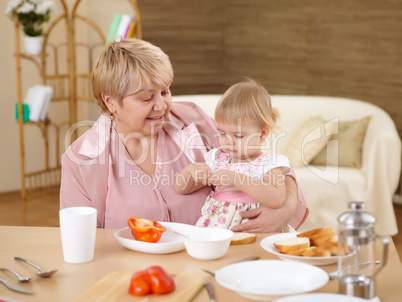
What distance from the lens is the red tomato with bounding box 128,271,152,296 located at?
1275 millimetres

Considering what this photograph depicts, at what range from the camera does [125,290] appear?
130 cm

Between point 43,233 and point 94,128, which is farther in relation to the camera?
point 94,128

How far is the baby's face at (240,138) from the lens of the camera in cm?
195

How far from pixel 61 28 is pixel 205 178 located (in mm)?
4156

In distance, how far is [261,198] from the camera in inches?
74.5

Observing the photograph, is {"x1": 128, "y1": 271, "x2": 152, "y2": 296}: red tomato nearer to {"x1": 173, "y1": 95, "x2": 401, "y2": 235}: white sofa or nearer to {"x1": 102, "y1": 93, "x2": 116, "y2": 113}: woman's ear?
{"x1": 102, "y1": 93, "x2": 116, "y2": 113}: woman's ear

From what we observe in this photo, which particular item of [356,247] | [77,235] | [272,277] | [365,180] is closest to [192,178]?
[77,235]

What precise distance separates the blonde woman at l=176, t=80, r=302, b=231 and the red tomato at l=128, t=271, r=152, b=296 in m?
0.65

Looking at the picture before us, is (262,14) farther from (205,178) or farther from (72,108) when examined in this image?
(205,178)

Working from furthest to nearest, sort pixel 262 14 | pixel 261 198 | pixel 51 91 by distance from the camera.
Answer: pixel 262 14 < pixel 51 91 < pixel 261 198

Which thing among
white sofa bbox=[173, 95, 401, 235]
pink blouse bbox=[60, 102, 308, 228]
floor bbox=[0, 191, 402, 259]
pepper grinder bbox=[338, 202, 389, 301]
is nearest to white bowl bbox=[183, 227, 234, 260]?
pepper grinder bbox=[338, 202, 389, 301]

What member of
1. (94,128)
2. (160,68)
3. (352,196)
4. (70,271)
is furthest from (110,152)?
(352,196)

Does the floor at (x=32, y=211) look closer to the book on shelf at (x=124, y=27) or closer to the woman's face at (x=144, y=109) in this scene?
the book on shelf at (x=124, y=27)

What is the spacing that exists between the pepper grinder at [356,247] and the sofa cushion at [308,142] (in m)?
2.89
